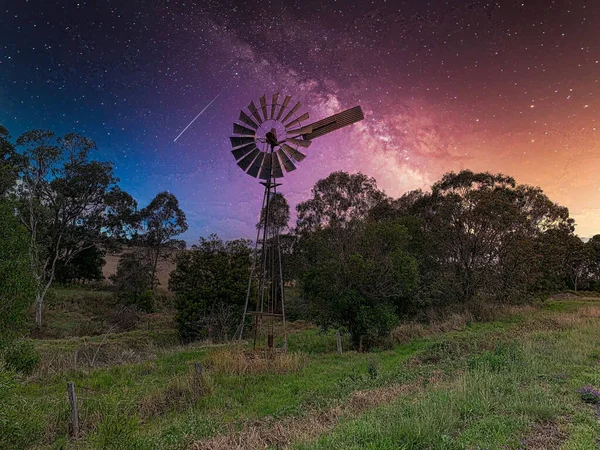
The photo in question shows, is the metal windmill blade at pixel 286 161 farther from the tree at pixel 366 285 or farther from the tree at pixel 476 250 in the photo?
the tree at pixel 476 250

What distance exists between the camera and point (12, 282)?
12.7m

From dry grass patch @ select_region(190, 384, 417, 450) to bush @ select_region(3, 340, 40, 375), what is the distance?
1119 centimetres

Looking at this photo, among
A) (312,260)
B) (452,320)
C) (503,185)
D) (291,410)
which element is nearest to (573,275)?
(503,185)

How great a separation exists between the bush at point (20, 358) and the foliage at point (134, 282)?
67.7ft

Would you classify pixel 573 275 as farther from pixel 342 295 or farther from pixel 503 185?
pixel 342 295

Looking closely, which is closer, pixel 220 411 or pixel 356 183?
pixel 220 411

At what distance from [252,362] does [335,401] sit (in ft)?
17.8

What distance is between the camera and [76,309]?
1275 inches

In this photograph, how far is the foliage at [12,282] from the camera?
41.4 ft

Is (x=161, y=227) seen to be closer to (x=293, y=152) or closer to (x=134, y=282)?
(x=134, y=282)

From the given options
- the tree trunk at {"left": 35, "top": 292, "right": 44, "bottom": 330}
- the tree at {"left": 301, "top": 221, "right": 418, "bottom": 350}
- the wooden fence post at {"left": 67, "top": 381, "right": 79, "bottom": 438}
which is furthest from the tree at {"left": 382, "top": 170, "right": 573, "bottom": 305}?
the tree trunk at {"left": 35, "top": 292, "right": 44, "bottom": 330}

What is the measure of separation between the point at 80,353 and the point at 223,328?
9272mm

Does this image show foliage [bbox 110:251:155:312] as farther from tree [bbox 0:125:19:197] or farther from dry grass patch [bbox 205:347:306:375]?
dry grass patch [bbox 205:347:306:375]

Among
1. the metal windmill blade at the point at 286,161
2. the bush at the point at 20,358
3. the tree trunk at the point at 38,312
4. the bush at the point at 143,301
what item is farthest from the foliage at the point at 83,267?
the metal windmill blade at the point at 286,161
